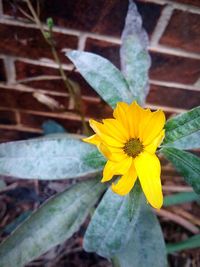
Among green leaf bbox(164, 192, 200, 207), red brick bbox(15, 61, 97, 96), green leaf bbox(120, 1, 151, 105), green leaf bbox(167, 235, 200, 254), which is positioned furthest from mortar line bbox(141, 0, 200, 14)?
green leaf bbox(167, 235, 200, 254)

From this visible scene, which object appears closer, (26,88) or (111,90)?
(111,90)

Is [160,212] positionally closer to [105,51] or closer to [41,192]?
[41,192]

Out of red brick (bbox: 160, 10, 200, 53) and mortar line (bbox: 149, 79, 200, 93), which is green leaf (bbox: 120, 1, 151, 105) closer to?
red brick (bbox: 160, 10, 200, 53)

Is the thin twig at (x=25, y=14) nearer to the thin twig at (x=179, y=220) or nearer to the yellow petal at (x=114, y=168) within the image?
the yellow petal at (x=114, y=168)

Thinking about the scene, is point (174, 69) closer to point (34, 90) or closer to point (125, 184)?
point (34, 90)

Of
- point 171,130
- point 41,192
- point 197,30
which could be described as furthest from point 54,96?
point 171,130

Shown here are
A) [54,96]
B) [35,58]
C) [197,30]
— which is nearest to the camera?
[197,30]
